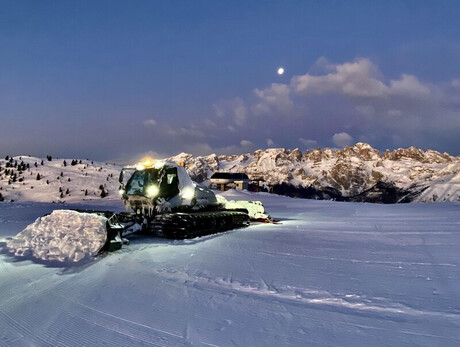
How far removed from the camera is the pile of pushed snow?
784 centimetres

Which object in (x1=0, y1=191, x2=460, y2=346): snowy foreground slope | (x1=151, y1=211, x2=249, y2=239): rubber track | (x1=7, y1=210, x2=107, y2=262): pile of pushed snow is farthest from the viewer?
(x1=151, y1=211, x2=249, y2=239): rubber track

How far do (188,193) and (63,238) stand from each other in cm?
520

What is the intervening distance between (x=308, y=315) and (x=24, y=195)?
27.2 m

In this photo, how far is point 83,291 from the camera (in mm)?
5711

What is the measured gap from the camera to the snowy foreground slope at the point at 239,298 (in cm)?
392

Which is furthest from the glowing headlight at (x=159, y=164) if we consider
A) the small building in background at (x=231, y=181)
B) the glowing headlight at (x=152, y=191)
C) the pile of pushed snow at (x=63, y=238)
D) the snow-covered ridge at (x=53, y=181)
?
the small building in background at (x=231, y=181)

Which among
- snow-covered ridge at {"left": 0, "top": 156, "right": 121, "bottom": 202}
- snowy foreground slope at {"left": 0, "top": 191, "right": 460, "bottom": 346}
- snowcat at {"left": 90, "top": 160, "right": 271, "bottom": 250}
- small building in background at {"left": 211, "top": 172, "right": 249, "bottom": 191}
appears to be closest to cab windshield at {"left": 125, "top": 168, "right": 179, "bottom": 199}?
snowcat at {"left": 90, "top": 160, "right": 271, "bottom": 250}

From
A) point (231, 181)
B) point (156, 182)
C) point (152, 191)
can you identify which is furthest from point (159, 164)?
point (231, 181)

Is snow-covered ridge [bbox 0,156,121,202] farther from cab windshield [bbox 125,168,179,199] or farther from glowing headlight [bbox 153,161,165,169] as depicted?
glowing headlight [bbox 153,161,165,169]

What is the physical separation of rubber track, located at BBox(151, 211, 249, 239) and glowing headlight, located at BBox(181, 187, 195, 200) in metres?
0.74

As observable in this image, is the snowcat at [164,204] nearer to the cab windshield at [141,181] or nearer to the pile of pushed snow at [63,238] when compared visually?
the cab windshield at [141,181]

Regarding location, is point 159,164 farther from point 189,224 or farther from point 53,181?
point 53,181

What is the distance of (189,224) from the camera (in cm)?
1131

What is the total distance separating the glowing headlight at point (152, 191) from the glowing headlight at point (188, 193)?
1039 millimetres
